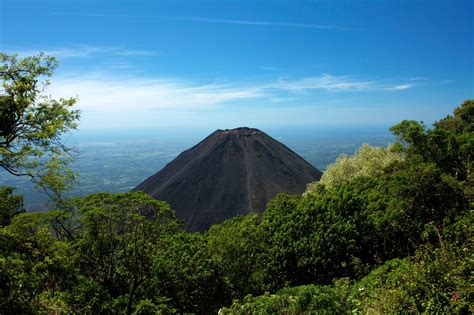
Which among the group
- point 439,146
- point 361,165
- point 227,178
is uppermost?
point 439,146

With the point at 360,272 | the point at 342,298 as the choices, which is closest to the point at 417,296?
the point at 342,298

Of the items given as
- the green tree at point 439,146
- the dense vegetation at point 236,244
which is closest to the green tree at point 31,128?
the dense vegetation at point 236,244

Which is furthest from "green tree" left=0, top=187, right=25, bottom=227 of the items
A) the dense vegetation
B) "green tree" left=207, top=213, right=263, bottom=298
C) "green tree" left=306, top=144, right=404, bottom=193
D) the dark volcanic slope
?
the dark volcanic slope

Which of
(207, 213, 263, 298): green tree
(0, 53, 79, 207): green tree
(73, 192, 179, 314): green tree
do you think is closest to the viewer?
(0, 53, 79, 207): green tree

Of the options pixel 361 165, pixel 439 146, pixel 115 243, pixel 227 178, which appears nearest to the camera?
pixel 115 243

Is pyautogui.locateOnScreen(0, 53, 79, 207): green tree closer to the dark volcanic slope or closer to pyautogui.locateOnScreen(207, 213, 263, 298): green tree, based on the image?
pyautogui.locateOnScreen(207, 213, 263, 298): green tree

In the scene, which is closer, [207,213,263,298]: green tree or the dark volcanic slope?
[207,213,263,298]: green tree

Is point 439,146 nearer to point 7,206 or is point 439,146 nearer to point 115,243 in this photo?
point 115,243

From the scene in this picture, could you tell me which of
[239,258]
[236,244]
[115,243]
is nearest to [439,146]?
[236,244]

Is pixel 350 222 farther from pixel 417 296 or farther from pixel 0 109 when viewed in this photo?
pixel 0 109
